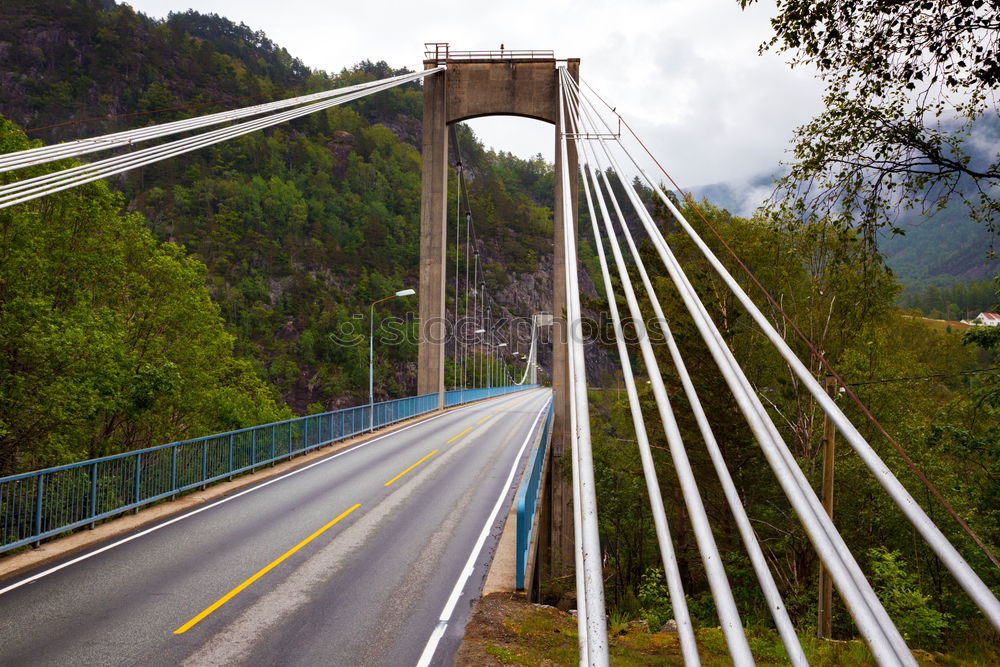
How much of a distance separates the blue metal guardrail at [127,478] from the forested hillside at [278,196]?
184 feet

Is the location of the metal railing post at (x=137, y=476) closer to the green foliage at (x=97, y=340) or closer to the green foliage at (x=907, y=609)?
the green foliage at (x=97, y=340)

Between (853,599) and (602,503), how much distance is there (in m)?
28.1

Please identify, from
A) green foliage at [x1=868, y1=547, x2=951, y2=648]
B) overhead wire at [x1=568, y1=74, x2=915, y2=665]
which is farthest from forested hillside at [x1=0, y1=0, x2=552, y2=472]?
overhead wire at [x1=568, y1=74, x2=915, y2=665]

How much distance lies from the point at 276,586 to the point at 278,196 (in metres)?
103

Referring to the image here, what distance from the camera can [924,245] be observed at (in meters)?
165

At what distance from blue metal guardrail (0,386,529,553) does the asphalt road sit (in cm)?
88

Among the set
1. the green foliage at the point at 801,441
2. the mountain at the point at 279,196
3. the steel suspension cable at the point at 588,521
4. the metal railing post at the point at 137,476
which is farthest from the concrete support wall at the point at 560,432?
the mountain at the point at 279,196

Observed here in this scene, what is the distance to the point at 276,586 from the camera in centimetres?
838

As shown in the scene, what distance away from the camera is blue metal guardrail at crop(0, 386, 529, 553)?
31.3 feet

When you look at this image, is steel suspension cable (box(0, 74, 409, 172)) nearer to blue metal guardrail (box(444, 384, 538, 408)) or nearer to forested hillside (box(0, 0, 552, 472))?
blue metal guardrail (box(444, 384, 538, 408))

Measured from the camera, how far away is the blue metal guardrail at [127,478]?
954 cm

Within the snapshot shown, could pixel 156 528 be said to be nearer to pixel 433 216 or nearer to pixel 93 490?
pixel 93 490

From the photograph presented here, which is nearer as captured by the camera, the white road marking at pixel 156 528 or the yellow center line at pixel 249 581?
the yellow center line at pixel 249 581

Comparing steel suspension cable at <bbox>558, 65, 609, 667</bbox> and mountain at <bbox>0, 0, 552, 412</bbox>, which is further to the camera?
mountain at <bbox>0, 0, 552, 412</bbox>
